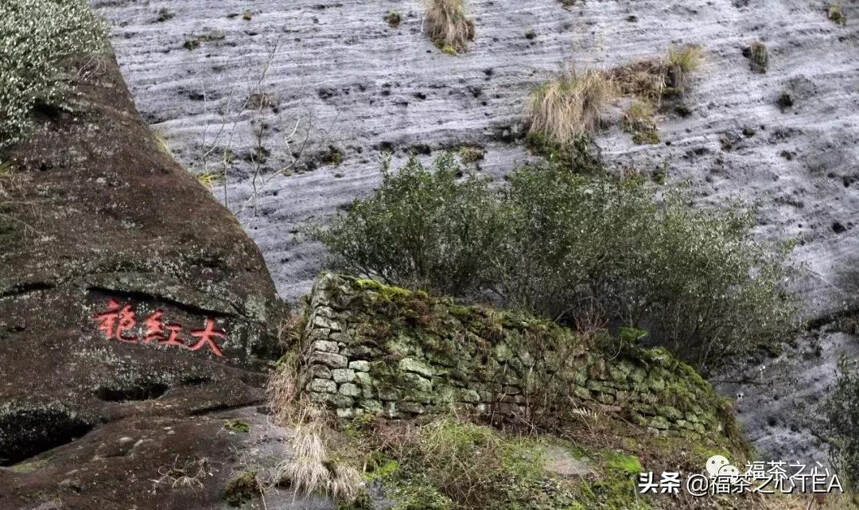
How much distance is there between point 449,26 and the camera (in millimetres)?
15562

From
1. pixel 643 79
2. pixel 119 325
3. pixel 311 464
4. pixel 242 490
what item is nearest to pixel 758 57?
pixel 643 79

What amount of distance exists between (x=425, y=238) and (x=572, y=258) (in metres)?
1.48

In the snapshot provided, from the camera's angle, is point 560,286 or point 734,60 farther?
point 734,60

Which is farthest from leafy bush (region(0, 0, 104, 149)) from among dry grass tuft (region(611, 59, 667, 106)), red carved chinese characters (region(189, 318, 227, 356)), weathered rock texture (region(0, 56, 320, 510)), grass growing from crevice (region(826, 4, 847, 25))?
grass growing from crevice (region(826, 4, 847, 25))

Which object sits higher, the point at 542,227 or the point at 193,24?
the point at 193,24

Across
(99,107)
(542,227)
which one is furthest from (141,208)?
(542,227)

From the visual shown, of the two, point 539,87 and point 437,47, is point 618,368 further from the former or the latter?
point 437,47

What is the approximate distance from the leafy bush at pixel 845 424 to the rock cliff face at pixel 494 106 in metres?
0.69

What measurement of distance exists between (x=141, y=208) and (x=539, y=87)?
6.77 metres

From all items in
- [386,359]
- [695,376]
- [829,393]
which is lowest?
[829,393]

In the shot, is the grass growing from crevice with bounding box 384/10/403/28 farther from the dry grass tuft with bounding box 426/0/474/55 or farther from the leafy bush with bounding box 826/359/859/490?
the leafy bush with bounding box 826/359/859/490

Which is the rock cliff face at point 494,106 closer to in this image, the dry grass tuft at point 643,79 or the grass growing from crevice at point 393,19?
the grass growing from crevice at point 393,19

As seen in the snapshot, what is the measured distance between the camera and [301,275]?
1230 centimetres

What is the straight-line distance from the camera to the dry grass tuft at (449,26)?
613 inches
